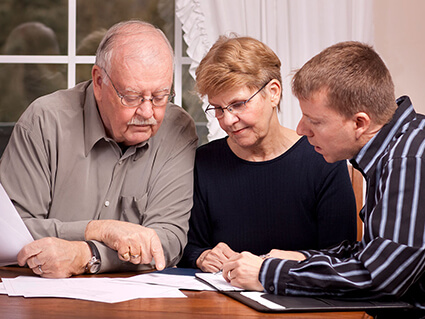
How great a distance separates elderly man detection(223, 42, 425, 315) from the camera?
1151 mm

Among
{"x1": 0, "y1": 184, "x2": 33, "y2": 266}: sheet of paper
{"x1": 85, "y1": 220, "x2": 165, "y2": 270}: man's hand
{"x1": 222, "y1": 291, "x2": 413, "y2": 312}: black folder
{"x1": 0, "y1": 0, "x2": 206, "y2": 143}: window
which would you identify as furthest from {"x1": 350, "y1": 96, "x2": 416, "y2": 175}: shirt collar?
{"x1": 0, "y1": 0, "x2": 206, "y2": 143}: window

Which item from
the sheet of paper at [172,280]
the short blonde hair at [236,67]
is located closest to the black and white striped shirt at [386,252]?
the sheet of paper at [172,280]

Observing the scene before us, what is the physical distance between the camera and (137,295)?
1230mm

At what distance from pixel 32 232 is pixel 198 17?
1.83 m

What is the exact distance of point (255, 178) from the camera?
1920 millimetres

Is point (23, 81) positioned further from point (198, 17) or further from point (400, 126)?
point (400, 126)

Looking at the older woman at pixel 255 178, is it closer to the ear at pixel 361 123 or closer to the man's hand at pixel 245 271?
the man's hand at pixel 245 271

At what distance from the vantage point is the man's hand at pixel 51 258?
1.42 metres

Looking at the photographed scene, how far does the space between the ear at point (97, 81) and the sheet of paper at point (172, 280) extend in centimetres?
64

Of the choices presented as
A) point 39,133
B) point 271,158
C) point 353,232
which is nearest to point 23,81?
point 39,133

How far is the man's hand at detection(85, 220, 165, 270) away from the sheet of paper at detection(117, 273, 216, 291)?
0.15 ft

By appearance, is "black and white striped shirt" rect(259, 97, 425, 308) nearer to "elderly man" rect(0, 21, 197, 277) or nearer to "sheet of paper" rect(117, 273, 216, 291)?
"sheet of paper" rect(117, 273, 216, 291)

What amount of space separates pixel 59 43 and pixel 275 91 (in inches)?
77.8

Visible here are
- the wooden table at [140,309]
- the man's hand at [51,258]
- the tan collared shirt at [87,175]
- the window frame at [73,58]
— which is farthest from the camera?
the window frame at [73,58]
